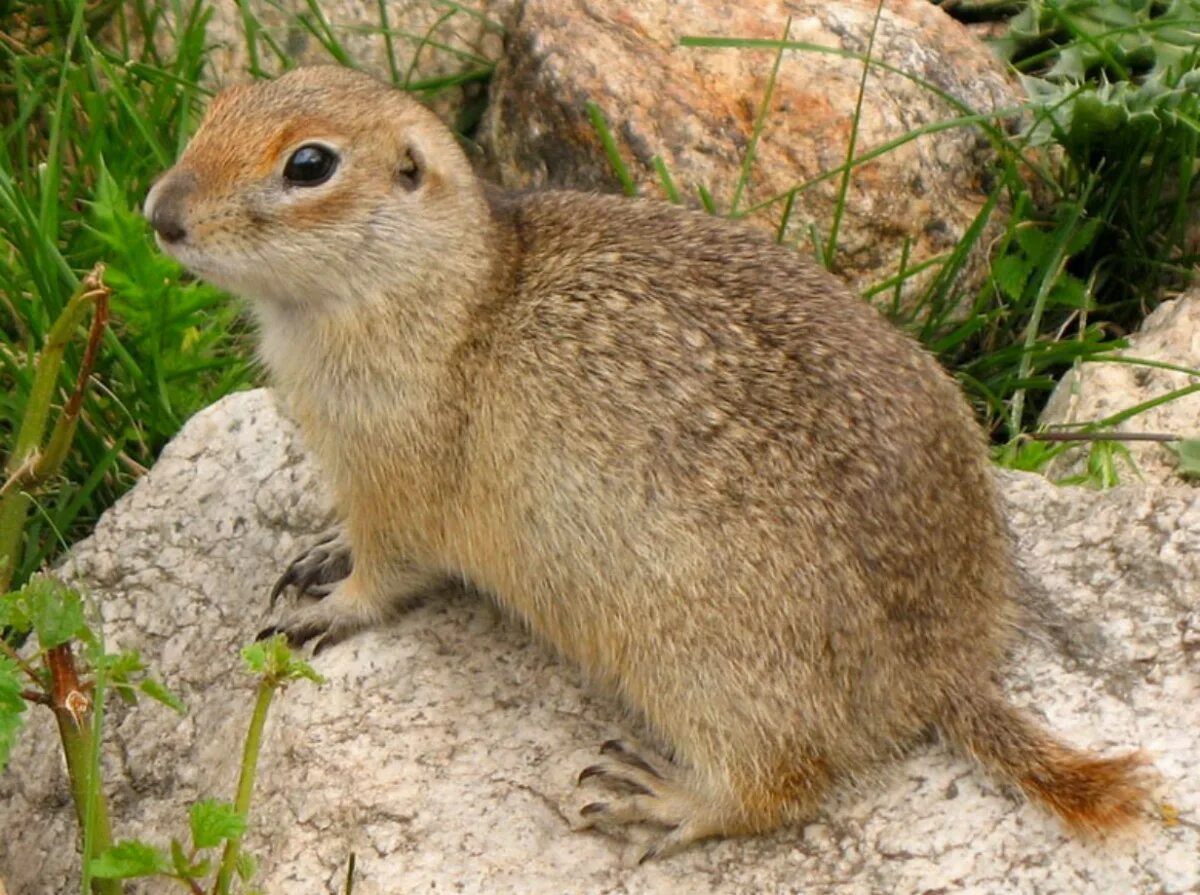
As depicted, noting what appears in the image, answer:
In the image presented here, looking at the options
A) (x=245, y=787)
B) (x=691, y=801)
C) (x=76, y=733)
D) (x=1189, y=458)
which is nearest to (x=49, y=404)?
(x=76, y=733)

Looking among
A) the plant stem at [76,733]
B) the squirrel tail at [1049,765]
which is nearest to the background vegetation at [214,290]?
the plant stem at [76,733]

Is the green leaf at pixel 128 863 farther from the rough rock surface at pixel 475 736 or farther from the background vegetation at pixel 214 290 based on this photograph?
the background vegetation at pixel 214 290

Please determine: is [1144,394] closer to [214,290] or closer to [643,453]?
[643,453]

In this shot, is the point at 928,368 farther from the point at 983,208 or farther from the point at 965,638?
the point at 983,208

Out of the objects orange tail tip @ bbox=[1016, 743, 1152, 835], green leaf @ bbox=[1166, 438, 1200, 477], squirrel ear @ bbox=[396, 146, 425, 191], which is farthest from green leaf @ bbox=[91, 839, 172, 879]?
green leaf @ bbox=[1166, 438, 1200, 477]

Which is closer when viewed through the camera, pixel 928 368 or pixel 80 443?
pixel 928 368

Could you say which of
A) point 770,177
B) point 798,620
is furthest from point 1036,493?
point 770,177
